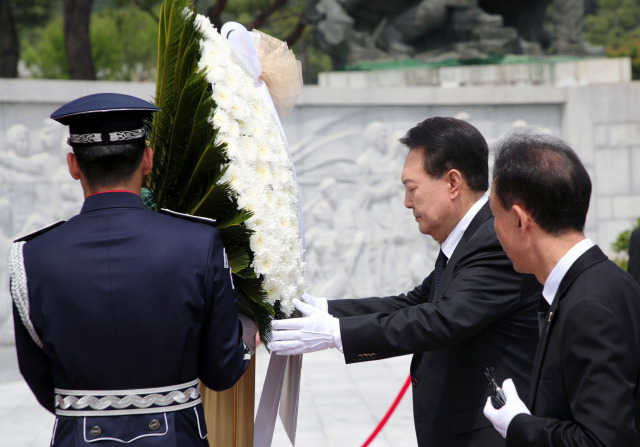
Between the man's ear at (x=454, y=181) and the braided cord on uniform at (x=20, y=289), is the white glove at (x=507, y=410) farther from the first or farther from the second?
the braided cord on uniform at (x=20, y=289)

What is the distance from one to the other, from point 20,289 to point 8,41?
12313mm

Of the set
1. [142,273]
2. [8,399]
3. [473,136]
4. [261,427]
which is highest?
[473,136]

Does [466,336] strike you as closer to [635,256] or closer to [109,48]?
[635,256]

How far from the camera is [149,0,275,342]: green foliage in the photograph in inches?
81.8

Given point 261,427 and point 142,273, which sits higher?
point 142,273

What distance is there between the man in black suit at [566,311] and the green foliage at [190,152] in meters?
0.71

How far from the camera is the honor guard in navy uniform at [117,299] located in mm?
1795

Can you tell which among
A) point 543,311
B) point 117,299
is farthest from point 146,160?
point 543,311

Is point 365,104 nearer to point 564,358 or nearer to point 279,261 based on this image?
point 279,261

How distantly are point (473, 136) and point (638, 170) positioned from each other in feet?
23.3

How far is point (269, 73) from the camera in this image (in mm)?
2406

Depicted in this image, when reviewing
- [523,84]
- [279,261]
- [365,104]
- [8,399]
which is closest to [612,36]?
[523,84]

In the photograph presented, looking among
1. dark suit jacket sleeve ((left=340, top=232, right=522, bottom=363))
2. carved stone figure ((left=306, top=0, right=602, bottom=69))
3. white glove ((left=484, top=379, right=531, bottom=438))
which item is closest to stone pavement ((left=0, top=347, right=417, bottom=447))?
dark suit jacket sleeve ((left=340, top=232, right=522, bottom=363))

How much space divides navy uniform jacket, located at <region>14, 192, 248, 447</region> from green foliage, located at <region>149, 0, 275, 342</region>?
226 millimetres
